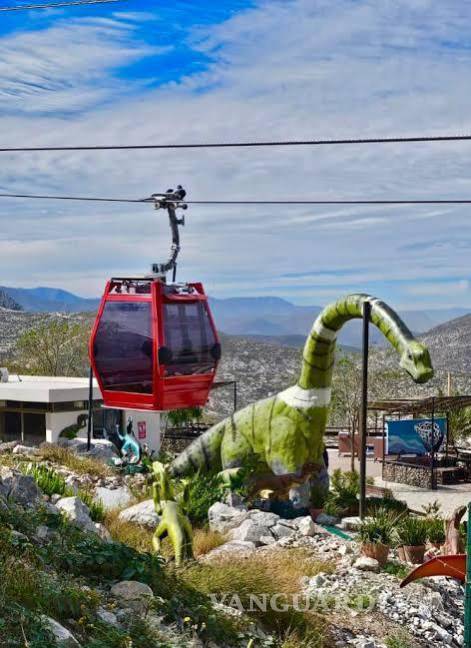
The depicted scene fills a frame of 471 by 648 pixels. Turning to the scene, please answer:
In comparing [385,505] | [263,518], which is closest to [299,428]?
[385,505]

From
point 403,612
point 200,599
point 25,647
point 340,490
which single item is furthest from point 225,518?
point 25,647

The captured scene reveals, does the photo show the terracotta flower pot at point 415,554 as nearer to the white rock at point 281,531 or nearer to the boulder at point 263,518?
the white rock at point 281,531

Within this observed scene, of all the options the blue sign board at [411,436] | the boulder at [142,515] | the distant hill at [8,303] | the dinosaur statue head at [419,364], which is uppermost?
the distant hill at [8,303]

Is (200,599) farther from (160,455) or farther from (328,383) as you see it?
(160,455)

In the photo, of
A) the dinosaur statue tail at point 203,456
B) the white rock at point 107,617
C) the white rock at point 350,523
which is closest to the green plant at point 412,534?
the white rock at point 350,523

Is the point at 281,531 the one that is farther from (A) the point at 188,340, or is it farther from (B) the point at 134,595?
(B) the point at 134,595

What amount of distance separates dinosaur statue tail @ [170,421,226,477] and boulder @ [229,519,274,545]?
13.0 ft

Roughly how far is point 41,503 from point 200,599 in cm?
260

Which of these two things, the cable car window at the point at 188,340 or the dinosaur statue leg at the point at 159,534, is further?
the cable car window at the point at 188,340

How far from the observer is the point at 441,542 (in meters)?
13.6

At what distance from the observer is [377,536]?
43.5 feet

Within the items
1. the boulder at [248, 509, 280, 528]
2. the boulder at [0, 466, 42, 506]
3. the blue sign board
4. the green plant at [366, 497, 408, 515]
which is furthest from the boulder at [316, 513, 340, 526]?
the blue sign board

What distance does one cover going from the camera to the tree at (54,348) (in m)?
47.0

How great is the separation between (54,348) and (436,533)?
36.0 metres
